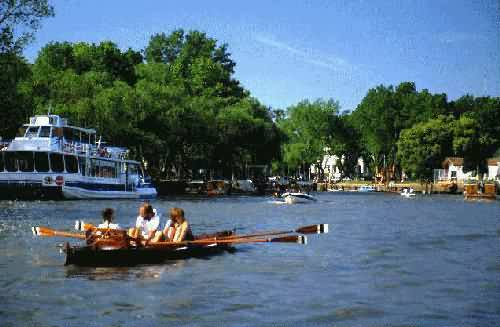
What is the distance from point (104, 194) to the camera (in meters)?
83.8

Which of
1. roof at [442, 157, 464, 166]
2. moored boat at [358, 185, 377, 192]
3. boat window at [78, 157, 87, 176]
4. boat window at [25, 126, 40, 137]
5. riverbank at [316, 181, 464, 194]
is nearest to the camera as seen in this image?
boat window at [25, 126, 40, 137]

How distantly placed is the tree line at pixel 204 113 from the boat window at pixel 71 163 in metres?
5.10

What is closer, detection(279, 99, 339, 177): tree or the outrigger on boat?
the outrigger on boat

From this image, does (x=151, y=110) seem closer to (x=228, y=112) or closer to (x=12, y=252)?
(x=228, y=112)

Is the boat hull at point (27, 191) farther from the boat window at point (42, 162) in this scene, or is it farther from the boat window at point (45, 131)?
the boat window at point (45, 131)

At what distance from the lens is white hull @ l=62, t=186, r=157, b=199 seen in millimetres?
78188

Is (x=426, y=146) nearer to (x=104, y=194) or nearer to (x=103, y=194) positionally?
(x=104, y=194)

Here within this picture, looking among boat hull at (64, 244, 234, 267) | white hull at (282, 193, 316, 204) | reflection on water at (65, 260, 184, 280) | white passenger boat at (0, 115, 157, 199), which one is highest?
white passenger boat at (0, 115, 157, 199)

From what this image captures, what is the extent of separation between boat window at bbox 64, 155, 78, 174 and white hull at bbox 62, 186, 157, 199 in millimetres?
1913

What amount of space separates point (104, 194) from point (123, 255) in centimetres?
5968

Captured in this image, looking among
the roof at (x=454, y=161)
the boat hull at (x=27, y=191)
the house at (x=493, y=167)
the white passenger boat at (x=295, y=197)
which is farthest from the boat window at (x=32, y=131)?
the house at (x=493, y=167)

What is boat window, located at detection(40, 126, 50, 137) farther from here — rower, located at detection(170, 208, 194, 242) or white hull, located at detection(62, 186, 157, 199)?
rower, located at detection(170, 208, 194, 242)

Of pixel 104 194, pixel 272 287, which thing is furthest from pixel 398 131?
pixel 272 287

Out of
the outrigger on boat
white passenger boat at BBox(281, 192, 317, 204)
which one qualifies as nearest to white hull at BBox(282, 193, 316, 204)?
white passenger boat at BBox(281, 192, 317, 204)
